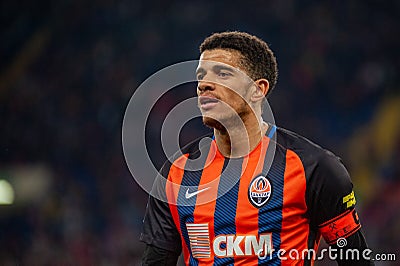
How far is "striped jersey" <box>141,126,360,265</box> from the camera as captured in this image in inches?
80.0

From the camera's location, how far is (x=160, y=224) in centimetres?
220

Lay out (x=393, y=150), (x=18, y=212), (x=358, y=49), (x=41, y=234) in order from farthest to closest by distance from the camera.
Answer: (x=358, y=49) < (x=393, y=150) < (x=41, y=234) < (x=18, y=212)

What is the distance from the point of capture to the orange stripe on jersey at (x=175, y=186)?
2168 mm

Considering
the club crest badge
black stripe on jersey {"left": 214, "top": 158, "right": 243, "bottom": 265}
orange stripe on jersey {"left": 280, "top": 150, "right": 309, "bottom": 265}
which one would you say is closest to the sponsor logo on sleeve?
orange stripe on jersey {"left": 280, "top": 150, "right": 309, "bottom": 265}

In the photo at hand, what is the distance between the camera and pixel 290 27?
22.9 feet

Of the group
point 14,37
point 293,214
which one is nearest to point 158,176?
point 293,214

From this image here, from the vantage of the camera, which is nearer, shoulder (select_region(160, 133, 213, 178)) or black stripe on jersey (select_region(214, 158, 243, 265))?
black stripe on jersey (select_region(214, 158, 243, 265))

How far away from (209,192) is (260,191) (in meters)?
0.16

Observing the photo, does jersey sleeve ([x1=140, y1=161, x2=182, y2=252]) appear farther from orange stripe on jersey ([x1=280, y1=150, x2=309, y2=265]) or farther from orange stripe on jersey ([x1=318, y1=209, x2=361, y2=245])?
orange stripe on jersey ([x1=318, y1=209, x2=361, y2=245])

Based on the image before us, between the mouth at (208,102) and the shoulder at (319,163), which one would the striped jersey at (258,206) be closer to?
the shoulder at (319,163)

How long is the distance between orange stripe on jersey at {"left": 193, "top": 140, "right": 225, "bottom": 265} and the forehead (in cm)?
29

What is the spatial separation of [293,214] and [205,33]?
5.06 meters

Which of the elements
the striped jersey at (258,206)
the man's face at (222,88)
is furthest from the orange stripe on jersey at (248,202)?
the man's face at (222,88)

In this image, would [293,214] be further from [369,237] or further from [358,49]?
[358,49]
